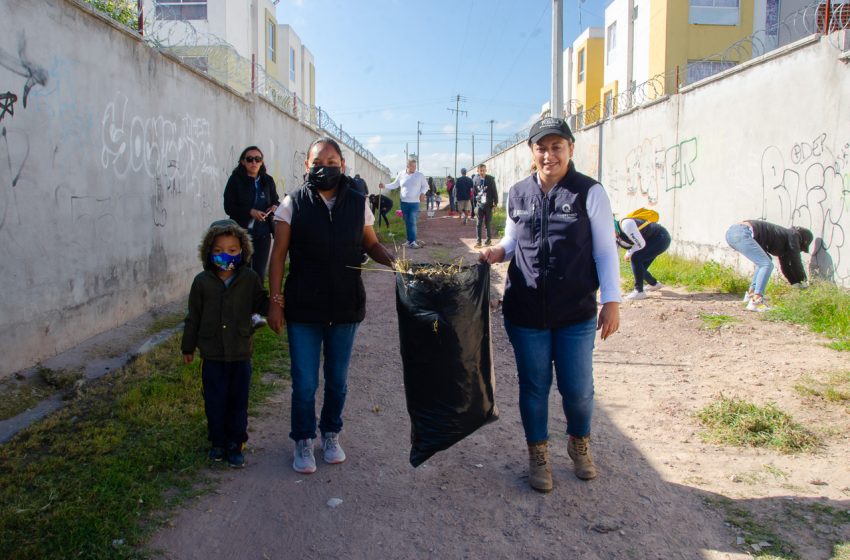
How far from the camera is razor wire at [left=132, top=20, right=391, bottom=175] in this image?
298 inches

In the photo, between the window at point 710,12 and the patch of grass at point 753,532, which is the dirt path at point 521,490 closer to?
the patch of grass at point 753,532

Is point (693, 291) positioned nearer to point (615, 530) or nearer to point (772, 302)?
point (772, 302)

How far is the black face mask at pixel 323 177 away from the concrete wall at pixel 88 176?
255cm

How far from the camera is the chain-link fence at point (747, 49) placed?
7.50m

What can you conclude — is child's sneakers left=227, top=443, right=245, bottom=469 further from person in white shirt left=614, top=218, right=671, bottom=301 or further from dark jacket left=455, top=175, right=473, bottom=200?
dark jacket left=455, top=175, right=473, bottom=200

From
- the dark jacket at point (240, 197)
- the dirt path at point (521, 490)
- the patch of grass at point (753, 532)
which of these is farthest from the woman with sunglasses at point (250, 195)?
the patch of grass at point (753, 532)

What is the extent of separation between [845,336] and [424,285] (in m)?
4.90

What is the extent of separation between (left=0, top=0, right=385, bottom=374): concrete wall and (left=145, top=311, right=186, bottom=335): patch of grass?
217 millimetres

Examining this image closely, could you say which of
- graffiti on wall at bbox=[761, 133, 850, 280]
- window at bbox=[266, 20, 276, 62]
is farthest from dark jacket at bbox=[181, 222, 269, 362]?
window at bbox=[266, 20, 276, 62]

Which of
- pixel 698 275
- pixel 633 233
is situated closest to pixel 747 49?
pixel 698 275

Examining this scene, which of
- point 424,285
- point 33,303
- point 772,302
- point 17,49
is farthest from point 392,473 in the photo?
point 772,302

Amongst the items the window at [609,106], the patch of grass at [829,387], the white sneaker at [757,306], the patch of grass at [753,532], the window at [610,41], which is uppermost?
the window at [610,41]

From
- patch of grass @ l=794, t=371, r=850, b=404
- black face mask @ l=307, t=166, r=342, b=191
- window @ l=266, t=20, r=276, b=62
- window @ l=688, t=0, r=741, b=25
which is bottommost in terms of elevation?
patch of grass @ l=794, t=371, r=850, b=404

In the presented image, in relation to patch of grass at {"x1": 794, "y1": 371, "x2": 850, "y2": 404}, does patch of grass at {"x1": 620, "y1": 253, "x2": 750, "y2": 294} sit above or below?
above
